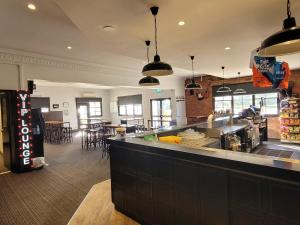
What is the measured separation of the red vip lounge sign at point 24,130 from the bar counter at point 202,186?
10.9ft

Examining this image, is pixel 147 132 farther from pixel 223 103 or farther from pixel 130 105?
pixel 130 105

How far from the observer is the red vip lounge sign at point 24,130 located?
4.93 m

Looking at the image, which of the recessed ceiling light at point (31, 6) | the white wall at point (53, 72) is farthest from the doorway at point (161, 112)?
the recessed ceiling light at point (31, 6)

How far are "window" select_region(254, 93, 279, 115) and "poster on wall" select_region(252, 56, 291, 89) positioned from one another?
5.37m

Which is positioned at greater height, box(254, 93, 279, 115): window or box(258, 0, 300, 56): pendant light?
box(258, 0, 300, 56): pendant light

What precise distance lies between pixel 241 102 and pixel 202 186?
8.52m

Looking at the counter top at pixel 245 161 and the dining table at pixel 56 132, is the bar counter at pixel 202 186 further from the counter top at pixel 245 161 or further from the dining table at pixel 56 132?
the dining table at pixel 56 132

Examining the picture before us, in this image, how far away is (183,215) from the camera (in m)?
2.07

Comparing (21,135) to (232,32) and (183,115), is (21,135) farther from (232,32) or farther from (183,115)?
(183,115)

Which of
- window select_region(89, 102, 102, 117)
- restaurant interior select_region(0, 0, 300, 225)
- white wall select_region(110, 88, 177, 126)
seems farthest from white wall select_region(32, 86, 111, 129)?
restaurant interior select_region(0, 0, 300, 225)

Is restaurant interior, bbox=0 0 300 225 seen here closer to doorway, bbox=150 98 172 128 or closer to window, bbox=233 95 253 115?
window, bbox=233 95 253 115

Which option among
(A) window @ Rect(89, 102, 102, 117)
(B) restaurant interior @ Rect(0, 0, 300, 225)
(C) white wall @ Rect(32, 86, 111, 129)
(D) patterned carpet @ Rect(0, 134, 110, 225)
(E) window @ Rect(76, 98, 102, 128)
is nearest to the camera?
(B) restaurant interior @ Rect(0, 0, 300, 225)

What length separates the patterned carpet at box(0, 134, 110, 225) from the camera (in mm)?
2980

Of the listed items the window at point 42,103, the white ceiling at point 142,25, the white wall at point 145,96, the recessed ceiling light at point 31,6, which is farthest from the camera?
the white wall at point 145,96
